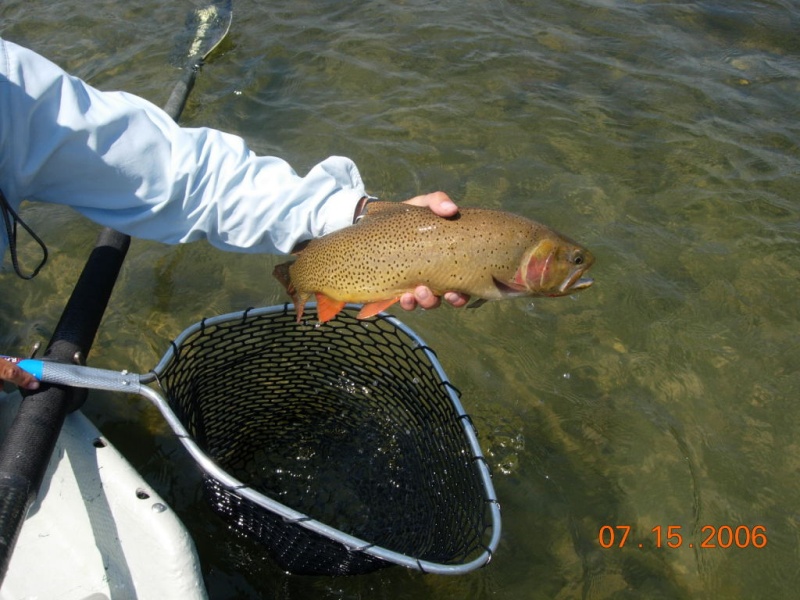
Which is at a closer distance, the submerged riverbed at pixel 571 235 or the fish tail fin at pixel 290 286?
the fish tail fin at pixel 290 286

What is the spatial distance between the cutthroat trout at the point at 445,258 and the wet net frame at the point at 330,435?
1.50ft

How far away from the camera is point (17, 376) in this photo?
7.80 feet

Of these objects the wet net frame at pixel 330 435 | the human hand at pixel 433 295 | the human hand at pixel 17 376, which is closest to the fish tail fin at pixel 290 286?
the wet net frame at pixel 330 435

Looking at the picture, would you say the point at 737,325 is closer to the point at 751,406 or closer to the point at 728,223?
the point at 751,406

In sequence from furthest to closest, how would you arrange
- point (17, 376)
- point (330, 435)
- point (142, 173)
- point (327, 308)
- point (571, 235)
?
1. point (571, 235)
2. point (330, 435)
3. point (327, 308)
4. point (142, 173)
5. point (17, 376)

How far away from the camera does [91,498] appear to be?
260cm

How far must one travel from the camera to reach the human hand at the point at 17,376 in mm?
2344

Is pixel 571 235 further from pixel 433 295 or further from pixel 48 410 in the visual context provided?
pixel 48 410

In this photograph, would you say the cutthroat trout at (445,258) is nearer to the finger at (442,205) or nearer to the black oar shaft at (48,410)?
the finger at (442,205)

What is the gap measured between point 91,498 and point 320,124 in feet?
15.0

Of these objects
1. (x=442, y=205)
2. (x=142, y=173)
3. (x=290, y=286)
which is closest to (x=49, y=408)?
(x=142, y=173)

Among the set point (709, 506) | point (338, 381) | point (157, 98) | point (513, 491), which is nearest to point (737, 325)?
point (709, 506)
